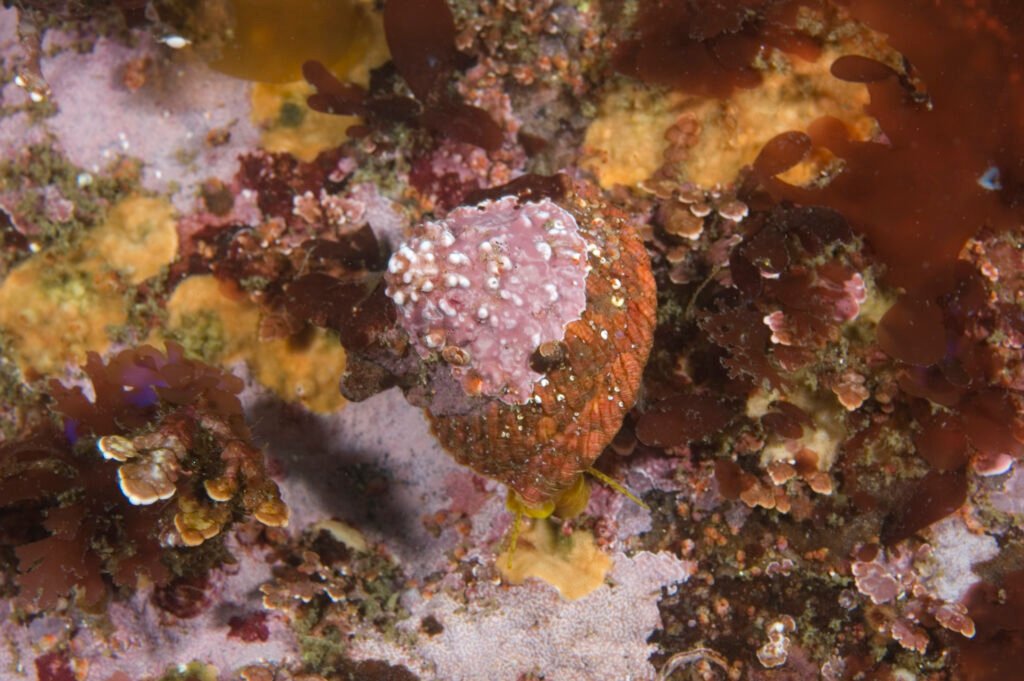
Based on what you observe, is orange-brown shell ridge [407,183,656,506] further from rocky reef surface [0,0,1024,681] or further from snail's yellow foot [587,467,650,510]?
snail's yellow foot [587,467,650,510]

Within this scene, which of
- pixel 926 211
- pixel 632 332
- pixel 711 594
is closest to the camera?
pixel 632 332

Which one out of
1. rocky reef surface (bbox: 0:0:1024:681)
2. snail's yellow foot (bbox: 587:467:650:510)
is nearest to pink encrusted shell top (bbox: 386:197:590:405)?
rocky reef surface (bbox: 0:0:1024:681)

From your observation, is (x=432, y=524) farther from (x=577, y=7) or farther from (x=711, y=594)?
(x=577, y=7)

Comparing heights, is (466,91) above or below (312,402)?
above

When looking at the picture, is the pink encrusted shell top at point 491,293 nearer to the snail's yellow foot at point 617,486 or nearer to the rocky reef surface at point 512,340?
the rocky reef surface at point 512,340

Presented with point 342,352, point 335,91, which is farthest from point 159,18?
point 342,352

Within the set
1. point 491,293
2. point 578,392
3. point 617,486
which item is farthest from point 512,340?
point 617,486
